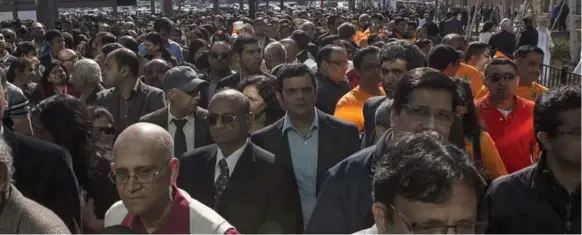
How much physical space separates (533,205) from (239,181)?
5.44ft

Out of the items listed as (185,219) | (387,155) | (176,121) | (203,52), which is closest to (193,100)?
(176,121)

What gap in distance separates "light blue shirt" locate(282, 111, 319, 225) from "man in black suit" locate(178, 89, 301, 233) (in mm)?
422

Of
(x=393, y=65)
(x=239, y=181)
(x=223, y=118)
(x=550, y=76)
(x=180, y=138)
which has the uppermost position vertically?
(x=393, y=65)

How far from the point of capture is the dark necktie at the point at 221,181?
4.62 m

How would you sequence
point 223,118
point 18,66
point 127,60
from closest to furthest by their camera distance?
point 223,118 → point 127,60 → point 18,66

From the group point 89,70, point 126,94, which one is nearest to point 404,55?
point 126,94

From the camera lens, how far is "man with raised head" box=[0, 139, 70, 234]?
9.80 ft

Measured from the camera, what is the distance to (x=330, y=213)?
3760 millimetres

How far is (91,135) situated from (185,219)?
1885mm

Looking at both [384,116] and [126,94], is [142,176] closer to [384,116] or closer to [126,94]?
[384,116]

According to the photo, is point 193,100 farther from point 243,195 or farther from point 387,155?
point 387,155

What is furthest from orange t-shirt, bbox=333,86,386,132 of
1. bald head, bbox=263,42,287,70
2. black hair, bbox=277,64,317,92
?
bald head, bbox=263,42,287,70

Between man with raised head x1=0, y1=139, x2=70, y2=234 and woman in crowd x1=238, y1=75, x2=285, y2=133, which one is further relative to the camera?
woman in crowd x1=238, y1=75, x2=285, y2=133

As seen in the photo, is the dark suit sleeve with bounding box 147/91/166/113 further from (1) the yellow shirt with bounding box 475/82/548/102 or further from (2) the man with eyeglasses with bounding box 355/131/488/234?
(2) the man with eyeglasses with bounding box 355/131/488/234
